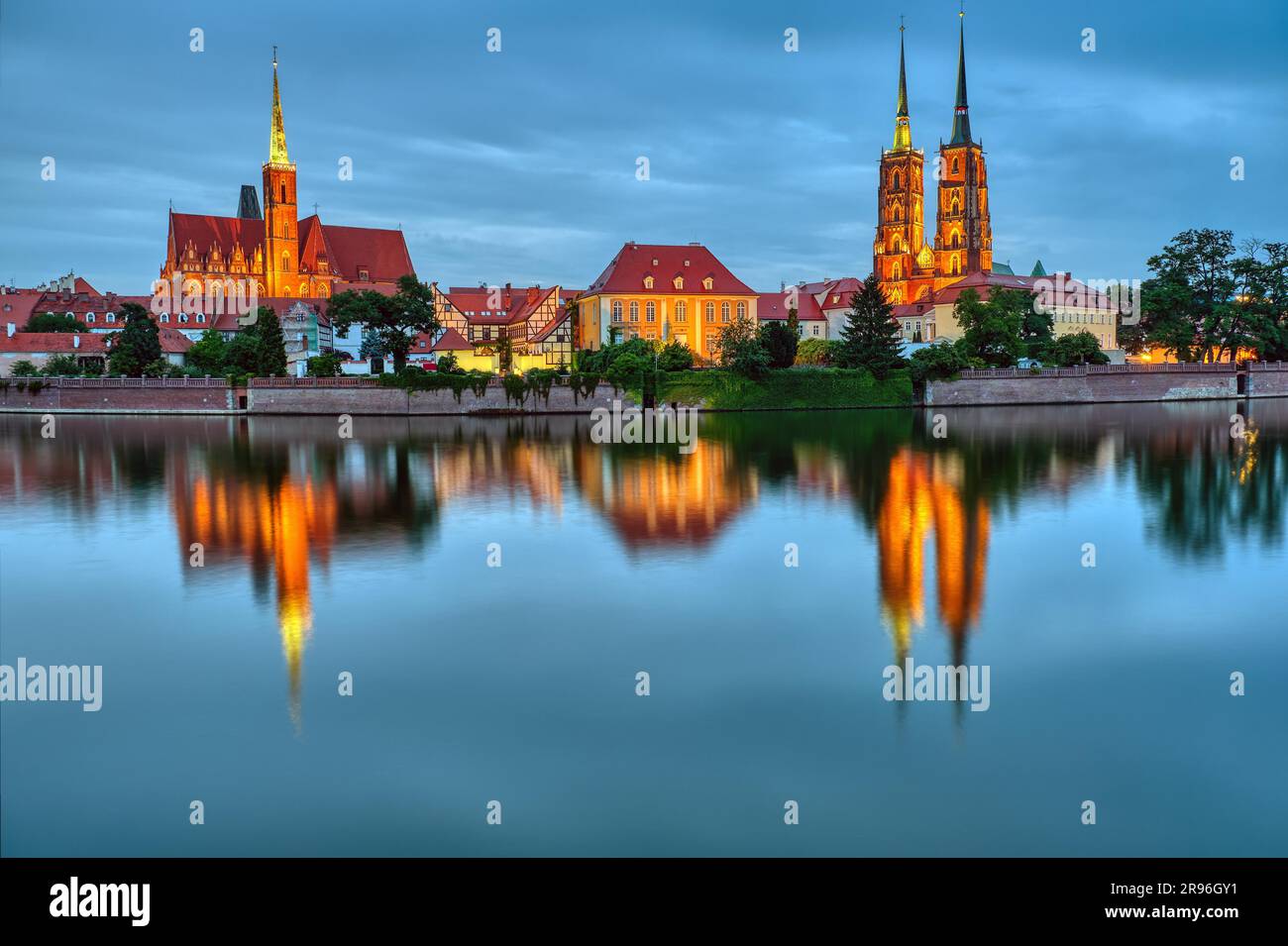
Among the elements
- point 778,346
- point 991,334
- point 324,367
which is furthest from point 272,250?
point 991,334

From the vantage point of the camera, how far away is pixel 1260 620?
1191 cm

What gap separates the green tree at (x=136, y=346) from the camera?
62.1 meters

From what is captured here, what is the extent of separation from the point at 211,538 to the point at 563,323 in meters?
59.7

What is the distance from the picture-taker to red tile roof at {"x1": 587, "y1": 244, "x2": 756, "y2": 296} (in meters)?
68.9

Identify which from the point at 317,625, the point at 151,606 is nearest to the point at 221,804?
the point at 317,625

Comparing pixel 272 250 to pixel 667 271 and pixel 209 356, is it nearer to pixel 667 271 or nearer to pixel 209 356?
pixel 209 356

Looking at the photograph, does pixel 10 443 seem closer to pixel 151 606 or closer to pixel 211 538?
pixel 211 538

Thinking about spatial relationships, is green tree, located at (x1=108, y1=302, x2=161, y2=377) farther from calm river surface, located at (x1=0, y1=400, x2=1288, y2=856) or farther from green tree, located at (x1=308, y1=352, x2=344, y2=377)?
calm river surface, located at (x1=0, y1=400, x2=1288, y2=856)

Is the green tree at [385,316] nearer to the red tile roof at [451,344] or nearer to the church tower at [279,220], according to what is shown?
the red tile roof at [451,344]

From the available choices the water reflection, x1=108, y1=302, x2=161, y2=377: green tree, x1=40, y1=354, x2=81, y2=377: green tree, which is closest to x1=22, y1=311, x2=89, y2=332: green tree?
x1=40, y1=354, x2=81, y2=377: green tree

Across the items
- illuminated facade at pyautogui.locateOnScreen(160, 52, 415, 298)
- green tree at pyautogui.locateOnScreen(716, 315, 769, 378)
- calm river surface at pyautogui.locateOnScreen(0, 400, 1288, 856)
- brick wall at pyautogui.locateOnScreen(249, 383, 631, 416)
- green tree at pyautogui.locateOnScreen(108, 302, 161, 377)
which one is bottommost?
calm river surface at pyautogui.locateOnScreen(0, 400, 1288, 856)

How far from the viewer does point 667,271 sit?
70.0 meters

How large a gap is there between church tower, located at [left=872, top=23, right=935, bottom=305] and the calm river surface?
87947mm

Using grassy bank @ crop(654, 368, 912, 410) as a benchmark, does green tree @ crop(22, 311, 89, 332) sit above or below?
above
